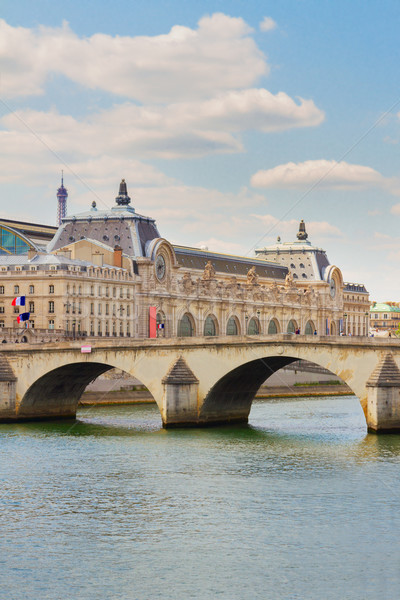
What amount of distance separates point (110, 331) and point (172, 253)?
24.6 m

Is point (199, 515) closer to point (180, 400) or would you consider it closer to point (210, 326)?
point (180, 400)

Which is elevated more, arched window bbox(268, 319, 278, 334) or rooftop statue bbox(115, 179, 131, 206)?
rooftop statue bbox(115, 179, 131, 206)

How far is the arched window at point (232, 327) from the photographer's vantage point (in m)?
182

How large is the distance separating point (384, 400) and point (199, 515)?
24247mm

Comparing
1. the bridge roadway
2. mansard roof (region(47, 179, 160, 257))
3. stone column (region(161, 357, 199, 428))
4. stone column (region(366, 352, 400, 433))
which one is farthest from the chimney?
stone column (region(366, 352, 400, 433))

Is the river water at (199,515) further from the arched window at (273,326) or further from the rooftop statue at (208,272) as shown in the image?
the arched window at (273,326)

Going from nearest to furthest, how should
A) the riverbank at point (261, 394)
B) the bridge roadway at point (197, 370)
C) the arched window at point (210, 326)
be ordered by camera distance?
the bridge roadway at point (197, 370), the riverbank at point (261, 394), the arched window at point (210, 326)

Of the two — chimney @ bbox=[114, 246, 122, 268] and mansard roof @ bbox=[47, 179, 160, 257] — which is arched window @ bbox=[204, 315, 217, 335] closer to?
mansard roof @ bbox=[47, 179, 160, 257]

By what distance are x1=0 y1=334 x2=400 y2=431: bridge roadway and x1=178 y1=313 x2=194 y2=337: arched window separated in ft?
263

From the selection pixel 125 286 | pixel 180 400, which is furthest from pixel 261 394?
pixel 180 400

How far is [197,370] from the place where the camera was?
7856 cm

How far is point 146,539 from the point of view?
45062mm

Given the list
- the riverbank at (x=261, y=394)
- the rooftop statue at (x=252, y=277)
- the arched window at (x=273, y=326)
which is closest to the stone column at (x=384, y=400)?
the riverbank at (x=261, y=394)

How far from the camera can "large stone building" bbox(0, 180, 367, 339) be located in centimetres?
13562
